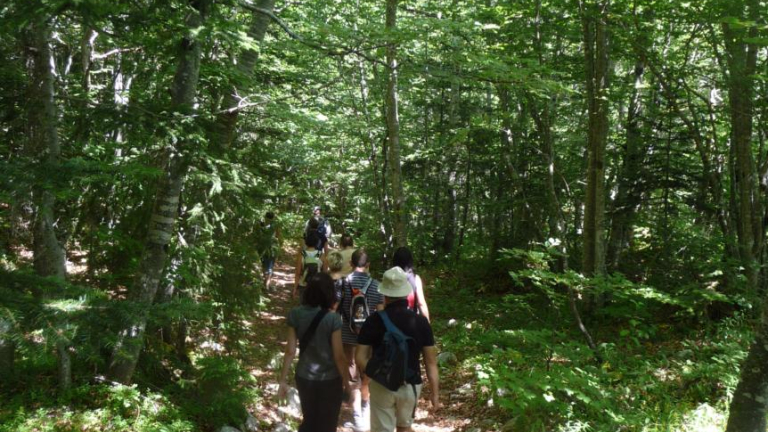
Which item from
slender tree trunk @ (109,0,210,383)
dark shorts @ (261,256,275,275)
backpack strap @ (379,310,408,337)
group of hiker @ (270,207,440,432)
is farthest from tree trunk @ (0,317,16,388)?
dark shorts @ (261,256,275,275)

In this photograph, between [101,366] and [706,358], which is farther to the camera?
[706,358]

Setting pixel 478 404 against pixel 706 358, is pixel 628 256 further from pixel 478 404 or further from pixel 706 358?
pixel 478 404

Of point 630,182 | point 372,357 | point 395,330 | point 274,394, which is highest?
point 630,182

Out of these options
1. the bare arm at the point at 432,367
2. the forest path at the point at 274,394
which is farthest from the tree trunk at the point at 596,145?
the bare arm at the point at 432,367

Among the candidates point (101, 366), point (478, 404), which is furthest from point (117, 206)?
point (478, 404)

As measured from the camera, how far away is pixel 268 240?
1158 centimetres

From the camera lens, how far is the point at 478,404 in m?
7.01

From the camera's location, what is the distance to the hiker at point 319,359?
14.5 feet

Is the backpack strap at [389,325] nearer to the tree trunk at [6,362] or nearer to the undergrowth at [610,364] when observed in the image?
the undergrowth at [610,364]

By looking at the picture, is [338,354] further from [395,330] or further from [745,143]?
[745,143]

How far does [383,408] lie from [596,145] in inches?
286

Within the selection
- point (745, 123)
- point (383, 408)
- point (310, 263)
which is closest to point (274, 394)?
point (310, 263)

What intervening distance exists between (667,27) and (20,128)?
1231 centimetres

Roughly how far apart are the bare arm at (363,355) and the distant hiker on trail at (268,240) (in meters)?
6.89
